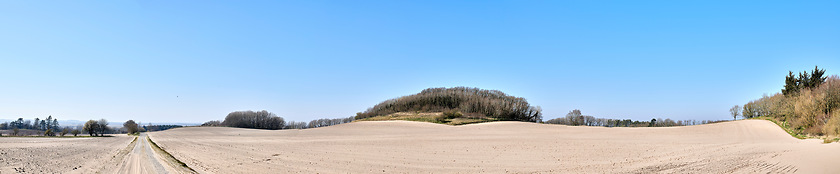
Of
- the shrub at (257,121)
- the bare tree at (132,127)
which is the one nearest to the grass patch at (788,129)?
the shrub at (257,121)

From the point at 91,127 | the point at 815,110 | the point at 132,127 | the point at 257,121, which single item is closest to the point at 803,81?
the point at 815,110

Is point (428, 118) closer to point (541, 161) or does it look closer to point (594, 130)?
point (594, 130)

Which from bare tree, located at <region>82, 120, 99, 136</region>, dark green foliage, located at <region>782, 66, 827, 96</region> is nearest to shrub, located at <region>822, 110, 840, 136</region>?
dark green foliage, located at <region>782, 66, 827, 96</region>

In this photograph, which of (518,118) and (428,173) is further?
(518,118)

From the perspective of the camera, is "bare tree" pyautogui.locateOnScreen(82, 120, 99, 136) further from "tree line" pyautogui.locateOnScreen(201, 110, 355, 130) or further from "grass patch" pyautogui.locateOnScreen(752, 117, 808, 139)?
"grass patch" pyautogui.locateOnScreen(752, 117, 808, 139)

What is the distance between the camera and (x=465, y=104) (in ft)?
173

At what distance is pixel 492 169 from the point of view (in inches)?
458

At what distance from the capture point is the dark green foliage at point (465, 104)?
50062 mm

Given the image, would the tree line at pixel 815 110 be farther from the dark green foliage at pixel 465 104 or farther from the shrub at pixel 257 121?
the shrub at pixel 257 121

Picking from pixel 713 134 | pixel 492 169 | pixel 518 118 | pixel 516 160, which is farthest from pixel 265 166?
pixel 518 118

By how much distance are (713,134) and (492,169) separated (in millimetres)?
22085

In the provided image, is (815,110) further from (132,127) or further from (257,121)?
(132,127)

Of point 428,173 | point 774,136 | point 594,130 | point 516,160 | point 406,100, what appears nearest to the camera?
point 428,173

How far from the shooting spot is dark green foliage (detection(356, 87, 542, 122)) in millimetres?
50062
